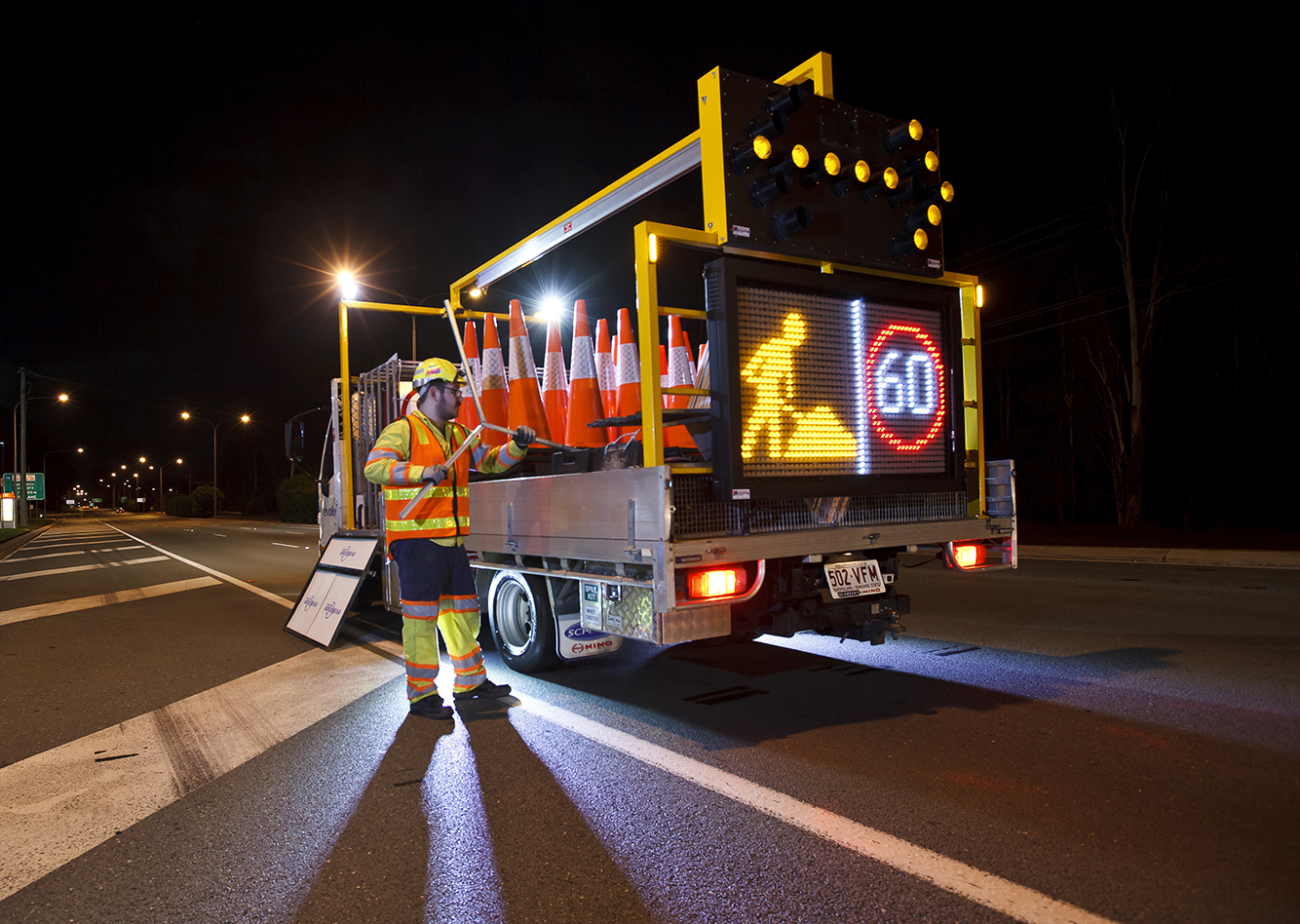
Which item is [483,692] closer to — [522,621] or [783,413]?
[522,621]

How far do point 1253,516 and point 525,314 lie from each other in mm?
20182

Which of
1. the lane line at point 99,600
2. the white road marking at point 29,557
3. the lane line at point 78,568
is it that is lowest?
the white road marking at point 29,557

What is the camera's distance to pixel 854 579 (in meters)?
4.87

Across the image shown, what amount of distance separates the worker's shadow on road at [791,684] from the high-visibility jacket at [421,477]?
1.46m

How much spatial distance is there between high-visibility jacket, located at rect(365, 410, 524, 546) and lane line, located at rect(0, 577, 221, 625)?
25.7 feet

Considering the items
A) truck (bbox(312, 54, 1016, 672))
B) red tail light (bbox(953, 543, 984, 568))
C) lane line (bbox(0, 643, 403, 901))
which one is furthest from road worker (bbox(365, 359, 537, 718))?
red tail light (bbox(953, 543, 984, 568))

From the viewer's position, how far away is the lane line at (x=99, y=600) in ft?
35.1

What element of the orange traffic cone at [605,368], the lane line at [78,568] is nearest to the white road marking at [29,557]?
the lane line at [78,568]

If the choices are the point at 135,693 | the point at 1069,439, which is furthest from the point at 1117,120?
the point at 135,693

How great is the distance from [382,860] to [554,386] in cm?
486

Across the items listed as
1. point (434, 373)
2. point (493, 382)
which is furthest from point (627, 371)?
point (434, 373)

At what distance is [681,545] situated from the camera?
4078 millimetres

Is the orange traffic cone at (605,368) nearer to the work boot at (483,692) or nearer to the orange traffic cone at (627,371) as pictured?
the orange traffic cone at (627,371)

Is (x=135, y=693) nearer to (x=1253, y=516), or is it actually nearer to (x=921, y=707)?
(x=921, y=707)
